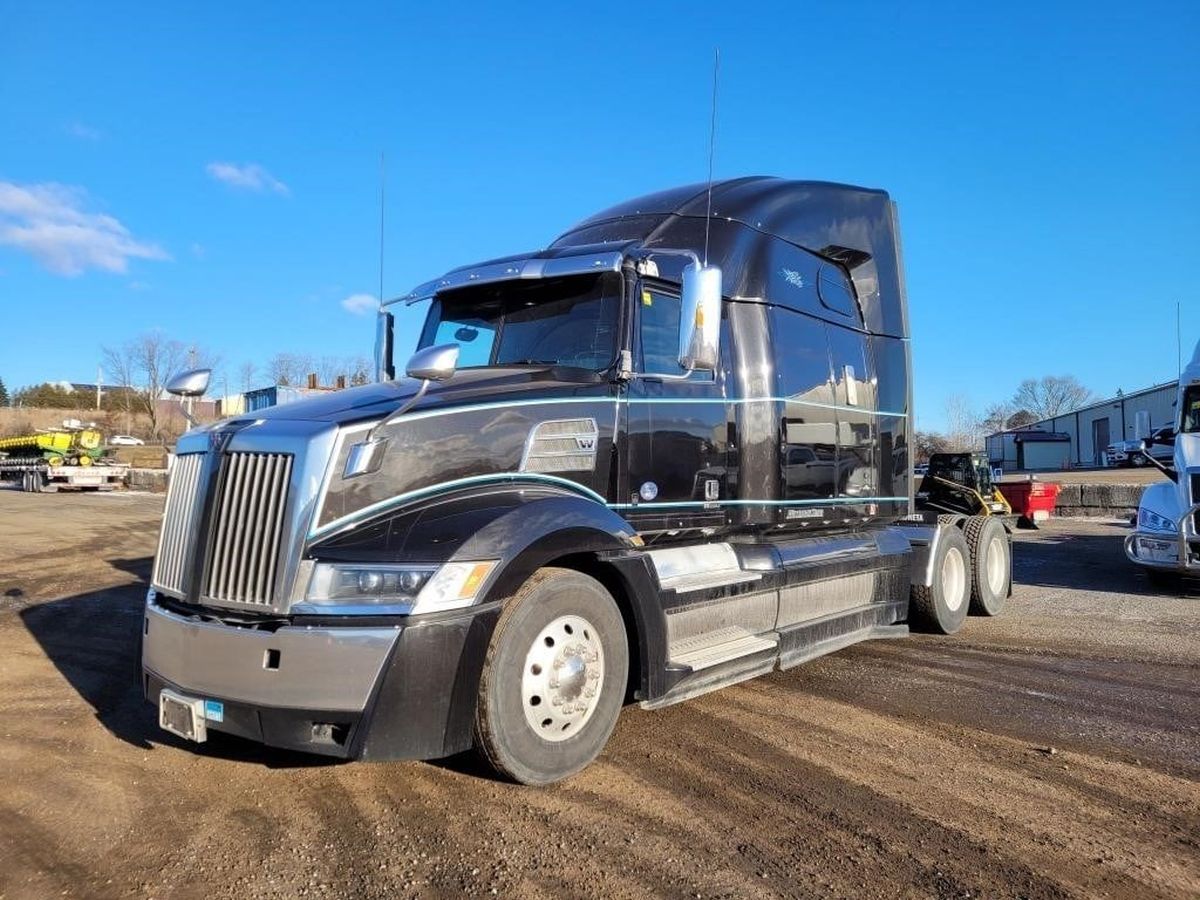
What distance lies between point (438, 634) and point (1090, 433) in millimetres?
73561

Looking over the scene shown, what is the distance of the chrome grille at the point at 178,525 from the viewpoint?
3.82 m

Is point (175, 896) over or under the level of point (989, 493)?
under

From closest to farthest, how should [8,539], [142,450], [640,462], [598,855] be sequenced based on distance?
[598,855] → [640,462] → [8,539] → [142,450]

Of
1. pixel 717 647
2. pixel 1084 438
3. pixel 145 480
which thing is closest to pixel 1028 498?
pixel 717 647

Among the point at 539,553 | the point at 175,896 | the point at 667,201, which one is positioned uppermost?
the point at 667,201

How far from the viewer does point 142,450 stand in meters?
43.4

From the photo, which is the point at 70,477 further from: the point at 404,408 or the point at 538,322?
the point at 404,408

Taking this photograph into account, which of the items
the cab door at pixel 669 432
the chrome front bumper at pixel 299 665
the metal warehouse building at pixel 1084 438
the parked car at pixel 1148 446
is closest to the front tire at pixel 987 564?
the parked car at pixel 1148 446

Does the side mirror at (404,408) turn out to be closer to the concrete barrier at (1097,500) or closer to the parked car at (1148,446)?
the parked car at (1148,446)

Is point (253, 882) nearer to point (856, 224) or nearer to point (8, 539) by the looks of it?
point (856, 224)

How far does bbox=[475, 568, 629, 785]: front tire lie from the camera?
3.57 meters

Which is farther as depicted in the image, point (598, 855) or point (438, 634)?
point (438, 634)

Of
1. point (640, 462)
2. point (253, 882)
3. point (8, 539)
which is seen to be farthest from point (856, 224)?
point (8, 539)

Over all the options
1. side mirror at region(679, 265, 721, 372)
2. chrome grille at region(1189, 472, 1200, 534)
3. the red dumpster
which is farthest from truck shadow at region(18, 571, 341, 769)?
the red dumpster
